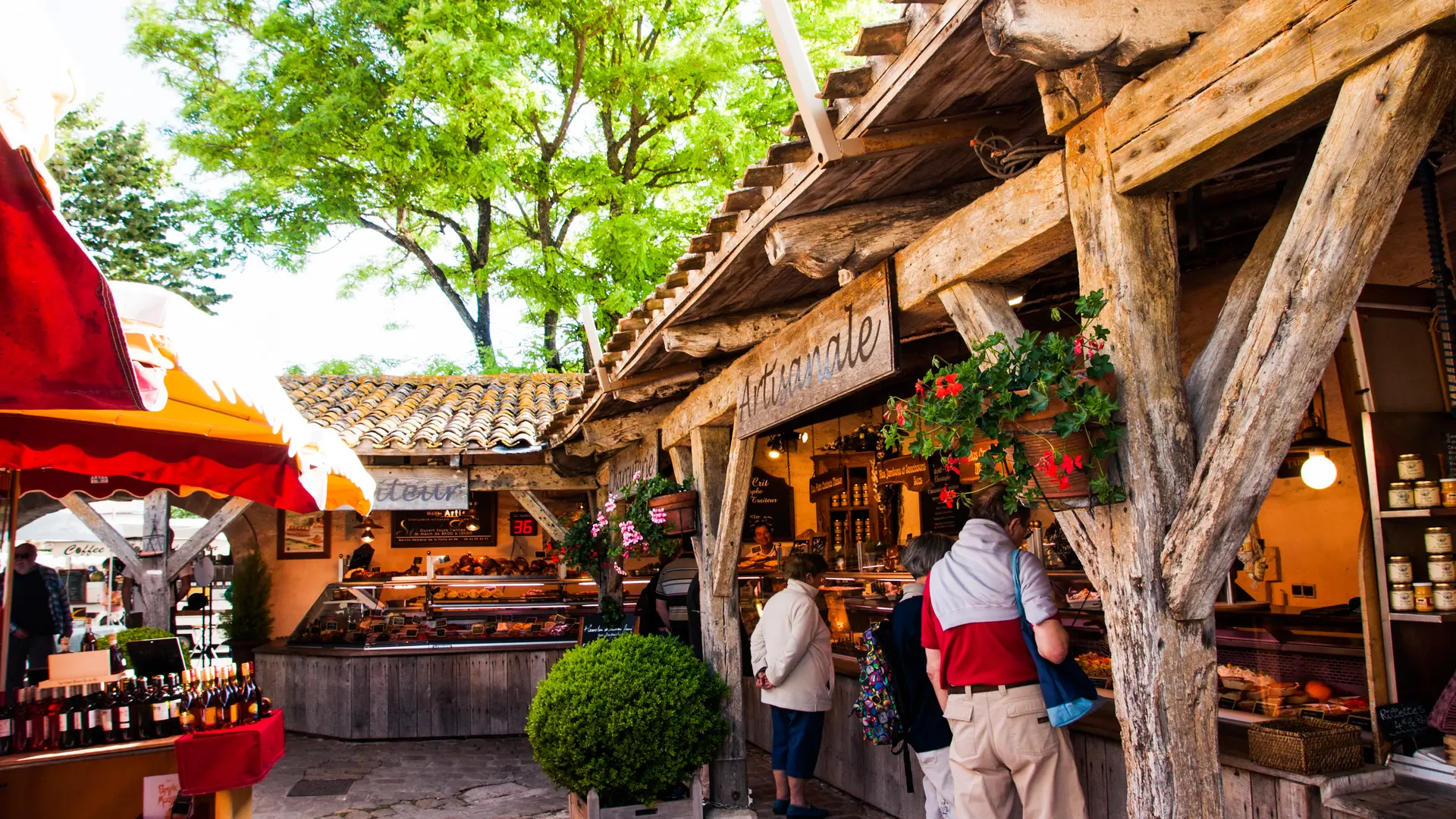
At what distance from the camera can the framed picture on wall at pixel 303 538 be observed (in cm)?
1337

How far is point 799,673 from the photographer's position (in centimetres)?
620

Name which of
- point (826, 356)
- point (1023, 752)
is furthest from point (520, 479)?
point (1023, 752)

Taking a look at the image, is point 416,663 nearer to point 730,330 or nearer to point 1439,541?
point 730,330

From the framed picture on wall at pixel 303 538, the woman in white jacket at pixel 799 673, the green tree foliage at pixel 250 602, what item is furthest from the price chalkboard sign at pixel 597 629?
the framed picture on wall at pixel 303 538

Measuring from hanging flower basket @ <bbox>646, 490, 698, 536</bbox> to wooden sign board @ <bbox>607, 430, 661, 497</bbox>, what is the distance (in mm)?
964

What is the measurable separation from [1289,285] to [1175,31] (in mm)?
767

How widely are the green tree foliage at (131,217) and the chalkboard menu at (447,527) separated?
10133mm

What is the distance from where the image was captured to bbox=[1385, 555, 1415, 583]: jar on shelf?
3873 mm

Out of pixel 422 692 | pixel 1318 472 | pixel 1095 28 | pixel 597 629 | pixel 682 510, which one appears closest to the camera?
pixel 1095 28

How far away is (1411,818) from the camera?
10.9 ft

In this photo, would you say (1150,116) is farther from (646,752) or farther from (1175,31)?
(646,752)

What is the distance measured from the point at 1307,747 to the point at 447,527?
11.6 m

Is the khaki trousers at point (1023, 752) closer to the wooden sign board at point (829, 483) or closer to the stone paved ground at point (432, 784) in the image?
the stone paved ground at point (432, 784)

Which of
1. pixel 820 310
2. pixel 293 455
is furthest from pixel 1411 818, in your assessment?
pixel 293 455
